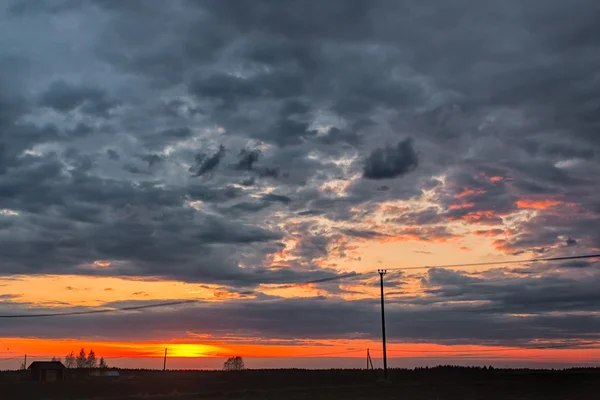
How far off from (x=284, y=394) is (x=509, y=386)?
34.6m

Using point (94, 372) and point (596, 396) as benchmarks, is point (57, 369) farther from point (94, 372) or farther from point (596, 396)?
point (596, 396)

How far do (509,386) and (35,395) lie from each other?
210 feet

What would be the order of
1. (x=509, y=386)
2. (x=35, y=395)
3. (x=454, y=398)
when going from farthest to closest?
(x=509, y=386), (x=35, y=395), (x=454, y=398)

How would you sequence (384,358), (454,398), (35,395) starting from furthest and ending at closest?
(384,358), (35,395), (454,398)

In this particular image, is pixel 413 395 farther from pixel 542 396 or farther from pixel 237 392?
pixel 237 392

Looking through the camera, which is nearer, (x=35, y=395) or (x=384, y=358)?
(x=35, y=395)

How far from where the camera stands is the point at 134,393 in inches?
3462

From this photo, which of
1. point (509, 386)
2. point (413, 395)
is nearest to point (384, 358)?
point (509, 386)

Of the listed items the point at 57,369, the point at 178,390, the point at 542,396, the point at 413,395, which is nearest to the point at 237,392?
the point at 178,390

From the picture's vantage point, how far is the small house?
128250 mm

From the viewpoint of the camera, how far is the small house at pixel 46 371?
12825 centimetres

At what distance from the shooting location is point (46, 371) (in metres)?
130

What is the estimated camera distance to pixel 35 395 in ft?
262

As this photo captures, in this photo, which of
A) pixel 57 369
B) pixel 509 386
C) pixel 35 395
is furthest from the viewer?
pixel 57 369
